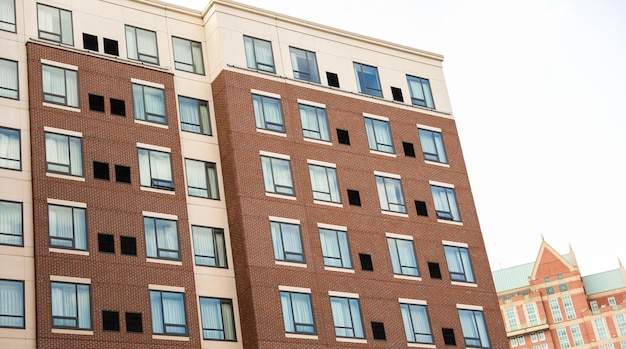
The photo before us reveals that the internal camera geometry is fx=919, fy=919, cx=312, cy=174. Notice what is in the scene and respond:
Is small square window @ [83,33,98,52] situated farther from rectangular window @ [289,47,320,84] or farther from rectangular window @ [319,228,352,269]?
rectangular window @ [319,228,352,269]

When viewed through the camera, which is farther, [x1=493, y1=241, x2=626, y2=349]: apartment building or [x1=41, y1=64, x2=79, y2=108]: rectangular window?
[x1=493, y1=241, x2=626, y2=349]: apartment building

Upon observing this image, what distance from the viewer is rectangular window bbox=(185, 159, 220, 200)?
44.1 meters

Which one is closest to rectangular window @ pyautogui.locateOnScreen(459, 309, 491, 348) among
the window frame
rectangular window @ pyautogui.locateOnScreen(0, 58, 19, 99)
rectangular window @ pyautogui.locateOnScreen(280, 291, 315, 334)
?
rectangular window @ pyautogui.locateOnScreen(280, 291, 315, 334)

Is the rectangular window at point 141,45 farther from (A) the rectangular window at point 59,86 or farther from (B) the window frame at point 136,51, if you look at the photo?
(A) the rectangular window at point 59,86

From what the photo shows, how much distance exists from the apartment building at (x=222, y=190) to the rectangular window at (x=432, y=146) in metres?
0.16

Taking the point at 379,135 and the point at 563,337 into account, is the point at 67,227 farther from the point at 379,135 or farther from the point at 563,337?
the point at 563,337

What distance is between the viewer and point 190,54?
47531 mm

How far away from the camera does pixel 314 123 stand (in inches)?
1918

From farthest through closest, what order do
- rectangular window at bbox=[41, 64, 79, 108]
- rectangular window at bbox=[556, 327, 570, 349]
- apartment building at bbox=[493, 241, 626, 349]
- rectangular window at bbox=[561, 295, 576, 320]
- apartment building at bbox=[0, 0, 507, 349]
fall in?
rectangular window at bbox=[561, 295, 576, 320] < rectangular window at bbox=[556, 327, 570, 349] < apartment building at bbox=[493, 241, 626, 349] < rectangular window at bbox=[41, 64, 79, 108] < apartment building at bbox=[0, 0, 507, 349]

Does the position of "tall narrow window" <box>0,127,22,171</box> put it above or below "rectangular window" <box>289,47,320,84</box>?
below

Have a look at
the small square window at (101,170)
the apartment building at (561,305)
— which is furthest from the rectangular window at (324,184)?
the apartment building at (561,305)

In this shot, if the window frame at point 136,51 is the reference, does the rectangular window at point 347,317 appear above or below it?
below

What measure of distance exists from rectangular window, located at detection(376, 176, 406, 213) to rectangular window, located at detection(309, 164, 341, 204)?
270 cm

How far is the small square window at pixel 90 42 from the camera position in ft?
144
